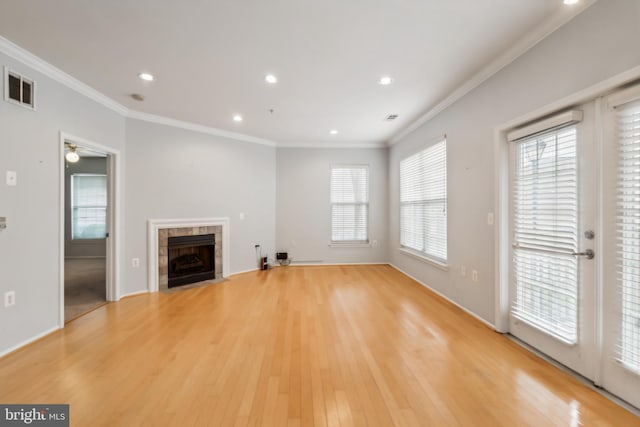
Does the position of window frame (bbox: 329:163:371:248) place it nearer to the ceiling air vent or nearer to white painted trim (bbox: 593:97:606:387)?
white painted trim (bbox: 593:97:606:387)

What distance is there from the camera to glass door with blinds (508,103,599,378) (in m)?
1.84

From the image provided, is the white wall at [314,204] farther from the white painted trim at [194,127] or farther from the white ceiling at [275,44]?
the white ceiling at [275,44]

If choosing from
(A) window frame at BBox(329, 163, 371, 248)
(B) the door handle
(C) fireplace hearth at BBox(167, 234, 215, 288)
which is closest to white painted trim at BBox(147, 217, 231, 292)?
(C) fireplace hearth at BBox(167, 234, 215, 288)

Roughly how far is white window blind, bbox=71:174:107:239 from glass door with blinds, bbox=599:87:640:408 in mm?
9208

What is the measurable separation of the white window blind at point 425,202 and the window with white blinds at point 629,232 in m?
2.00

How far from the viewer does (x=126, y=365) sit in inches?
81.2

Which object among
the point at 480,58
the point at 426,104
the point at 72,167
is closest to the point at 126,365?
the point at 480,58

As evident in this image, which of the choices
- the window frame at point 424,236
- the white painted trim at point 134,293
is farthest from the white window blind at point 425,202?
the white painted trim at point 134,293

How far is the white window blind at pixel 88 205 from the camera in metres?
6.80

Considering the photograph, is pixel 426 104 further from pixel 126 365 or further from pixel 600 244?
pixel 126 365

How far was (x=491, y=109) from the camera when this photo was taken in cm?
270

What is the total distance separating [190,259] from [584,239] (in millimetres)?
5054

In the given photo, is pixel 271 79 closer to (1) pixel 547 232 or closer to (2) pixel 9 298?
(1) pixel 547 232

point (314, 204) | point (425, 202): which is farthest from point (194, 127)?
point (425, 202)
